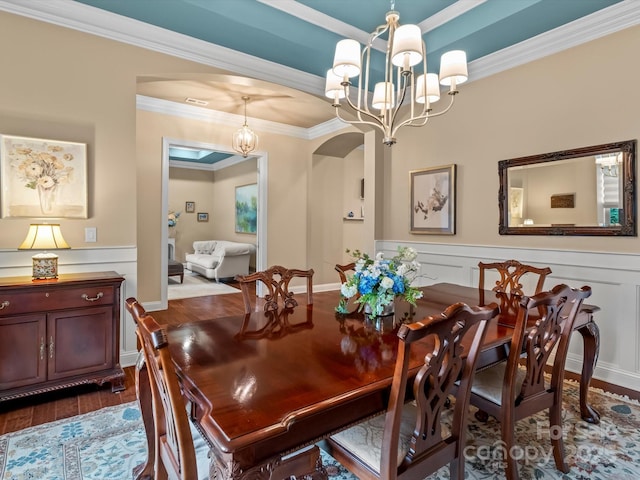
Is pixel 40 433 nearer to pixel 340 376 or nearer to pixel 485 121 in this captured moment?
pixel 340 376

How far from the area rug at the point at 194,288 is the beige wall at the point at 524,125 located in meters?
3.62

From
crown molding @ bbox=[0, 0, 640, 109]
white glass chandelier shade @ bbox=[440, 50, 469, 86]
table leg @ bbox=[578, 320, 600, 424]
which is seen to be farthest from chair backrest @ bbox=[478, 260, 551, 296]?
crown molding @ bbox=[0, 0, 640, 109]

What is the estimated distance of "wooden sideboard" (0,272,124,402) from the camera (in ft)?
7.52

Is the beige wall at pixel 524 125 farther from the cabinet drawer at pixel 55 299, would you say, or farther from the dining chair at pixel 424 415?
the cabinet drawer at pixel 55 299

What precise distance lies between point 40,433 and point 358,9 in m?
3.65

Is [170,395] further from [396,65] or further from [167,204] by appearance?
[167,204]

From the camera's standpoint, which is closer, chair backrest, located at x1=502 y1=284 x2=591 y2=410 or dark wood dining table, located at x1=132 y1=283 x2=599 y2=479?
dark wood dining table, located at x1=132 y1=283 x2=599 y2=479

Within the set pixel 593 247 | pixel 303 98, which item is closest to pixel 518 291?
pixel 593 247

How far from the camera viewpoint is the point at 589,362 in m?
2.18

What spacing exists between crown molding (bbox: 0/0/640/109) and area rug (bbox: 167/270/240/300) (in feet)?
12.7

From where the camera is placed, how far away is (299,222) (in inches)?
240

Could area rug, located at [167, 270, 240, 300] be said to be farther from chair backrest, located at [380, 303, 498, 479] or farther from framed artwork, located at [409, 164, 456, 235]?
chair backrest, located at [380, 303, 498, 479]

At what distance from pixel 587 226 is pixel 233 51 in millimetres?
3342

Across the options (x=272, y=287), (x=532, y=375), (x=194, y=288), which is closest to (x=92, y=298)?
(x=272, y=287)
